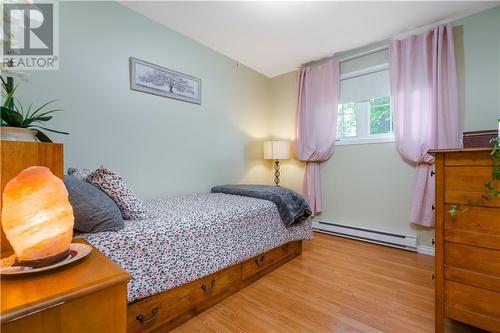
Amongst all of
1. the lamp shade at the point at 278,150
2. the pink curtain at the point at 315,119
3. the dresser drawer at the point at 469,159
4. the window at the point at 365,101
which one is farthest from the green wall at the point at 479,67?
the lamp shade at the point at 278,150

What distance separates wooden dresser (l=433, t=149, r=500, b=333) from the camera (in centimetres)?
108

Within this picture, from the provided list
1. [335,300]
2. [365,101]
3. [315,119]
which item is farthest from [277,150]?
[335,300]

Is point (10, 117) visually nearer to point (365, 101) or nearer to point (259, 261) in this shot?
point (259, 261)

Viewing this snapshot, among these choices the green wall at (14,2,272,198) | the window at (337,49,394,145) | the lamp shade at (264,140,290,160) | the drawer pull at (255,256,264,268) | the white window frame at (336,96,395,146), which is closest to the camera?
the green wall at (14,2,272,198)

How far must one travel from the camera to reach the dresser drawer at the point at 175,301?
3.82ft

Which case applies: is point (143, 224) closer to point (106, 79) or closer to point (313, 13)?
point (106, 79)

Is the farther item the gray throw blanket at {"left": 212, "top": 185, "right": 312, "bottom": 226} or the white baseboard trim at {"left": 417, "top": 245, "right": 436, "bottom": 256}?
the white baseboard trim at {"left": 417, "top": 245, "right": 436, "bottom": 256}

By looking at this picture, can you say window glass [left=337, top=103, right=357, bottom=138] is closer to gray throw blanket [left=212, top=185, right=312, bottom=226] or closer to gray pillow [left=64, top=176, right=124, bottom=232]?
gray throw blanket [left=212, top=185, right=312, bottom=226]

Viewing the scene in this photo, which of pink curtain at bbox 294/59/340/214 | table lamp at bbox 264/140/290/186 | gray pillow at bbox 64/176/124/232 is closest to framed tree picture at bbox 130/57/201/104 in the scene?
table lamp at bbox 264/140/290/186

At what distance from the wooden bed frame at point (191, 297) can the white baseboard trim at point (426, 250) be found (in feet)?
5.49

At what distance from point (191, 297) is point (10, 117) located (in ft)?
4.23

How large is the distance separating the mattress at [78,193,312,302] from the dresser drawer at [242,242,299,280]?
0.10 meters

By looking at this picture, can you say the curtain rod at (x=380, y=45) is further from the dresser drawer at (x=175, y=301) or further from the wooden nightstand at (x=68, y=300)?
the wooden nightstand at (x=68, y=300)

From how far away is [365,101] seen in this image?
9.23 feet
